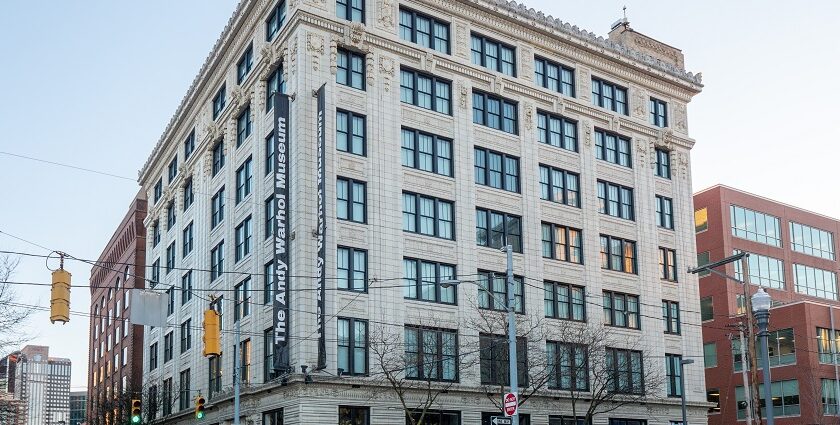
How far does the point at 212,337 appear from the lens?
33062 millimetres

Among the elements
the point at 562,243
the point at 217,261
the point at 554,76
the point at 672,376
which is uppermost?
the point at 554,76

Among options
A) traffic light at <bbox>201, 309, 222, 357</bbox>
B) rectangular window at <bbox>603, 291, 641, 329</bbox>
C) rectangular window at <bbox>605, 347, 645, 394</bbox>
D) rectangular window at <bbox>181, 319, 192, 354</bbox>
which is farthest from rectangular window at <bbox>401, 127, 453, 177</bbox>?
rectangular window at <bbox>181, 319, 192, 354</bbox>

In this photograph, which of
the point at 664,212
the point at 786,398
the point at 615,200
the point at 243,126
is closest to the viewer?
the point at 243,126

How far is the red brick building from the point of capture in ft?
262

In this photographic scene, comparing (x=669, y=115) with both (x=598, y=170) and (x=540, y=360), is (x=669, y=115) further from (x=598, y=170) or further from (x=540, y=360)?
(x=540, y=360)

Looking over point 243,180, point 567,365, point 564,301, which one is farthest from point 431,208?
point 243,180

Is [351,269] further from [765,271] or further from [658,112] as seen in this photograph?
[765,271]

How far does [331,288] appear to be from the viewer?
4662 cm

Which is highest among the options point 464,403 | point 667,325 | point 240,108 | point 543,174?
point 240,108

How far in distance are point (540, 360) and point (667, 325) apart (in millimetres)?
12832

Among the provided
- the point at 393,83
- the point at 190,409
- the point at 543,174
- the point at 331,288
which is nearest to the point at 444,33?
the point at 393,83

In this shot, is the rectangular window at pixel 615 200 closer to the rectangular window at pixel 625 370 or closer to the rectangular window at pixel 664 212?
the rectangular window at pixel 664 212

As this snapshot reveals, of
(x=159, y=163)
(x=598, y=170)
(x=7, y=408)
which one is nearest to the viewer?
(x=7, y=408)

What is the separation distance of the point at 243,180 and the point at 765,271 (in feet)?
→ 153
